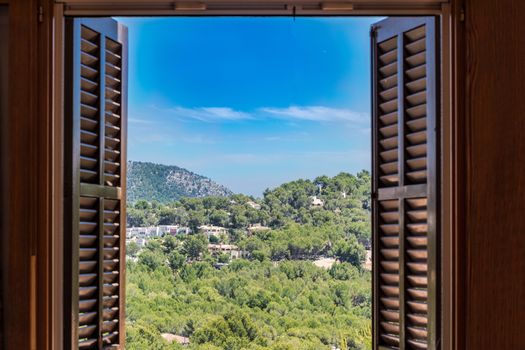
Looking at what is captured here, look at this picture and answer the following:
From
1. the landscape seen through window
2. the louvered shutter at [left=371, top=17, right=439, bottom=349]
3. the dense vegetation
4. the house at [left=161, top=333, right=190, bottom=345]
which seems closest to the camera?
the louvered shutter at [left=371, top=17, right=439, bottom=349]

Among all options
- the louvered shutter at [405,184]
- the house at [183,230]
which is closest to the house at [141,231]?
the house at [183,230]

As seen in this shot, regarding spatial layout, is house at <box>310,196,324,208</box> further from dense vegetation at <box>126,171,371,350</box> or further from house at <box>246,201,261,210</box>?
house at <box>246,201,261,210</box>

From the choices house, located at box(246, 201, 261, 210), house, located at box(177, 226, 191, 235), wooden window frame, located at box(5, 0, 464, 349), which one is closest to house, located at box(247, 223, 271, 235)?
house, located at box(246, 201, 261, 210)

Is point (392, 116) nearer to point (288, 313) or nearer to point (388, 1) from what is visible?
point (388, 1)

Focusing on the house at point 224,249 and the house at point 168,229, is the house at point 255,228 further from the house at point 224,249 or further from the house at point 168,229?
the house at point 168,229
